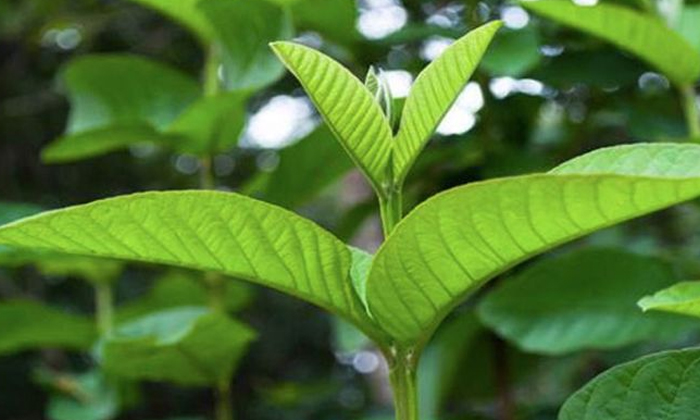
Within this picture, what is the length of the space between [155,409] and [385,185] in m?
1.66

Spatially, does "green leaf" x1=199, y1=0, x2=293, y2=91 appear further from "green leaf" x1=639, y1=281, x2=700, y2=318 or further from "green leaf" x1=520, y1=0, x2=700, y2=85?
"green leaf" x1=639, y1=281, x2=700, y2=318

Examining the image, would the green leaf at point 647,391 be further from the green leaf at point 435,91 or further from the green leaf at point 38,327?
Result: the green leaf at point 38,327

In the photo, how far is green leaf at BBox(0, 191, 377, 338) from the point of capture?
536mm

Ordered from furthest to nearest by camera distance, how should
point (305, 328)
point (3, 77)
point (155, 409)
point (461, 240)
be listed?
point (305, 328) < point (3, 77) < point (155, 409) < point (461, 240)

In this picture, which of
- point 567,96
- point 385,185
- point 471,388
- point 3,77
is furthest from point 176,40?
point 385,185

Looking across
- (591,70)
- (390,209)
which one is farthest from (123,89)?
(390,209)

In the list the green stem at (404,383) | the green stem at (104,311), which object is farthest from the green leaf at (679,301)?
the green stem at (104,311)

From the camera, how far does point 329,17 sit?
3.63 ft

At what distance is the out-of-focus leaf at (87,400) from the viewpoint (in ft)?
4.23

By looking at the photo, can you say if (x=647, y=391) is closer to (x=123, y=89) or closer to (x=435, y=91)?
(x=435, y=91)

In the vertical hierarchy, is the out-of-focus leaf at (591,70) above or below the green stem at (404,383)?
below

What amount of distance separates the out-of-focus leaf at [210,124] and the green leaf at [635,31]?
288mm

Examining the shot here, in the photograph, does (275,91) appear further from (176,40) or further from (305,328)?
(305,328)

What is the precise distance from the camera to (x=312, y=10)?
1.10 m
